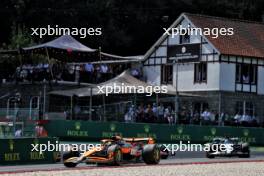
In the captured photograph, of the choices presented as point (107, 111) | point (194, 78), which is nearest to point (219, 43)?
point (194, 78)

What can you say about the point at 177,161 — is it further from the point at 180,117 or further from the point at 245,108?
the point at 245,108

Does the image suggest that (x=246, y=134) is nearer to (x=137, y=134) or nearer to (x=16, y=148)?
(x=137, y=134)

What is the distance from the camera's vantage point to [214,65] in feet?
165

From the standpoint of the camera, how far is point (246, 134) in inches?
1545

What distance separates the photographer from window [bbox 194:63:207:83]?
5131 centimetres

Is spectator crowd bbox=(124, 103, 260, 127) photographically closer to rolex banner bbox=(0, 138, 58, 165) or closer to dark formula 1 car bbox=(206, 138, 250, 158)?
dark formula 1 car bbox=(206, 138, 250, 158)

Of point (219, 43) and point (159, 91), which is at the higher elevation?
point (219, 43)

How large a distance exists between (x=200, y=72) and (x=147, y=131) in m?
17.5

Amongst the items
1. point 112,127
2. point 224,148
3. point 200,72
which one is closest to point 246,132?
point 224,148

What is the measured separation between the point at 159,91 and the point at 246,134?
197 inches

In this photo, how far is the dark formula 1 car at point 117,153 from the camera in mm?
24734

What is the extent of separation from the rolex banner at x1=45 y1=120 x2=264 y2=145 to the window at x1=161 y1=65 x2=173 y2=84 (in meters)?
14.5

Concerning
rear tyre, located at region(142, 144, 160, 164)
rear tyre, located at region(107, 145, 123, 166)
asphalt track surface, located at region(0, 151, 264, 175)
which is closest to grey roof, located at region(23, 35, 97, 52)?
asphalt track surface, located at region(0, 151, 264, 175)

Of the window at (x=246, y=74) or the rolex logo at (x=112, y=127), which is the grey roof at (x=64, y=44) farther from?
the window at (x=246, y=74)
